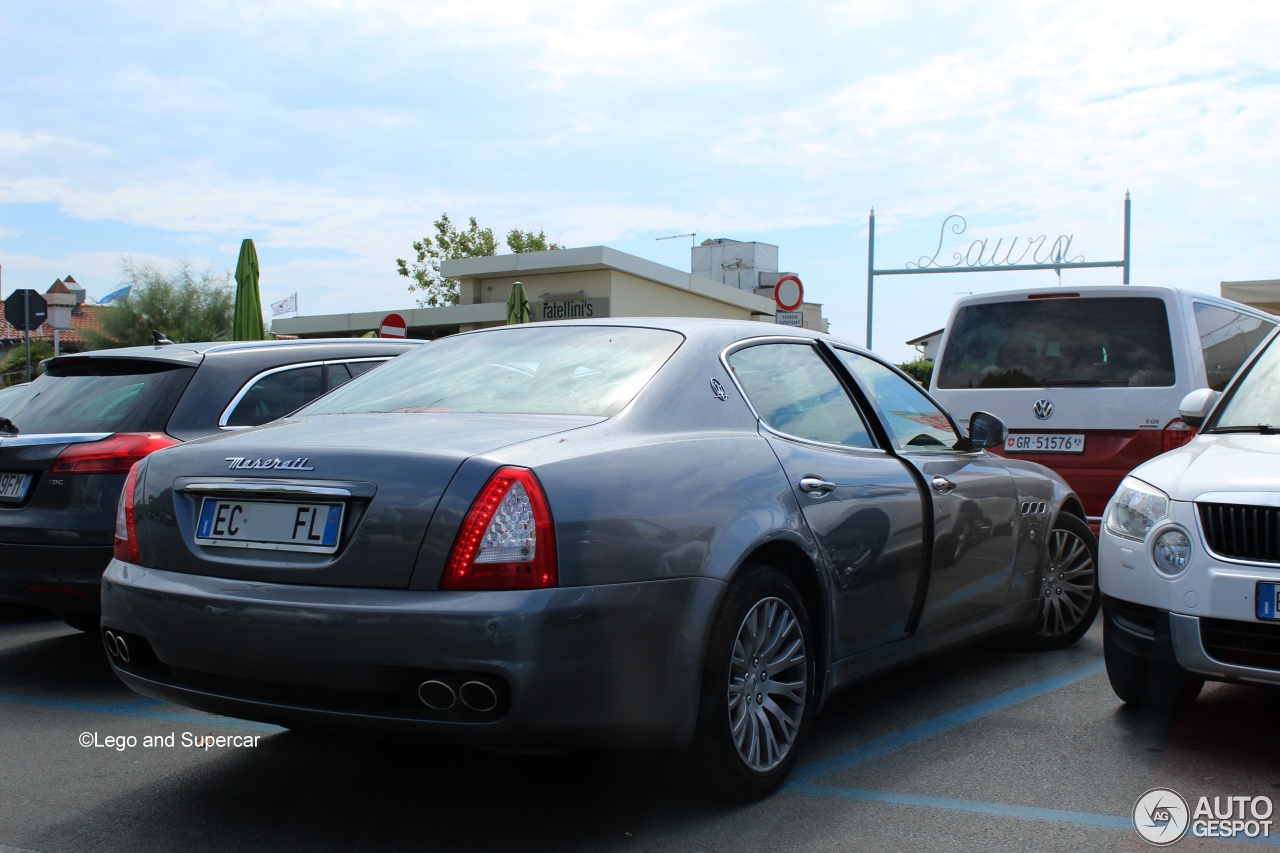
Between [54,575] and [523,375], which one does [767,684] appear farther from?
[54,575]

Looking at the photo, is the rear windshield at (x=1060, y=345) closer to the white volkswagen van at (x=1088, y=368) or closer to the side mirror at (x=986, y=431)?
the white volkswagen van at (x=1088, y=368)

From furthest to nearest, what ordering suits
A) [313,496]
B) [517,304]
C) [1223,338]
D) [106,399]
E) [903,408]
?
[517,304] → [1223,338] → [106,399] → [903,408] → [313,496]

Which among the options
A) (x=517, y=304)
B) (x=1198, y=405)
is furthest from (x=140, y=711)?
(x=517, y=304)

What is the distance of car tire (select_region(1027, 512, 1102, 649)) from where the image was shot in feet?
19.1

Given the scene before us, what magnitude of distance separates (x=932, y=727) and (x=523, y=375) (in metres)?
2.08

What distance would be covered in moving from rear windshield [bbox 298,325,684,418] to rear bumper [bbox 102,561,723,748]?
0.76 metres

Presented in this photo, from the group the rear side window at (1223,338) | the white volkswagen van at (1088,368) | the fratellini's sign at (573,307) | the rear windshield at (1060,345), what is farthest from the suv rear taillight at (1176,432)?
the fratellini's sign at (573,307)

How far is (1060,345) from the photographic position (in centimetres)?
812

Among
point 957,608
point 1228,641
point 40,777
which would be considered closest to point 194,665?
point 40,777

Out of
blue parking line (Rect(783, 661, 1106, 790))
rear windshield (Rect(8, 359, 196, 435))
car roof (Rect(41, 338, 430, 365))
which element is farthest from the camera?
car roof (Rect(41, 338, 430, 365))

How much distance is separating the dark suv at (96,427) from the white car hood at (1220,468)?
4108 mm

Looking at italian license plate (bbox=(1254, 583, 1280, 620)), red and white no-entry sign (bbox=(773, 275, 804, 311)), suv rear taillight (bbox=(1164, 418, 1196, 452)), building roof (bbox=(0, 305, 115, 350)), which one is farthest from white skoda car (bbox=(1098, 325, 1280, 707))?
building roof (bbox=(0, 305, 115, 350))

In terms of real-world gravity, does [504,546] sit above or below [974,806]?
above

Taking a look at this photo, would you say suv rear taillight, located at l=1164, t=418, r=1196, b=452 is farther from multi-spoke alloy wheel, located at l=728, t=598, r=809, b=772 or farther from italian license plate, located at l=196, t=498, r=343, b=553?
italian license plate, located at l=196, t=498, r=343, b=553
